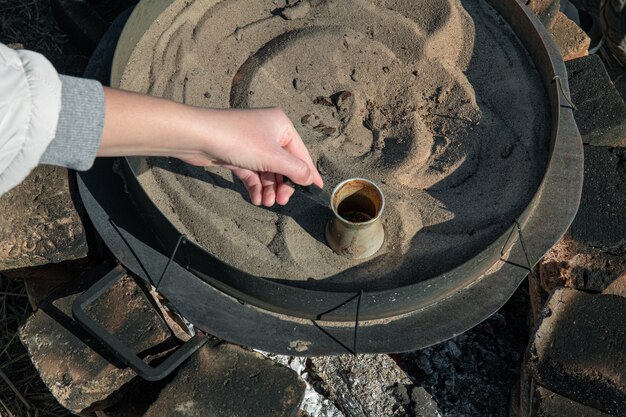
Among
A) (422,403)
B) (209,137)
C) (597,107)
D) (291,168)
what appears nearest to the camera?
(209,137)

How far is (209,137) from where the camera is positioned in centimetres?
149

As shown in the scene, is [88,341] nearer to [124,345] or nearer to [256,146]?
[124,345]

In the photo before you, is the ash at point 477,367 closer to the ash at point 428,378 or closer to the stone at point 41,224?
the ash at point 428,378

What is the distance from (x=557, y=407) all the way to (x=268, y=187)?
88cm

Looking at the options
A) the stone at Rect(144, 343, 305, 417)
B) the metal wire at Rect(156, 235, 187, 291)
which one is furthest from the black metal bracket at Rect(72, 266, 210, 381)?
the metal wire at Rect(156, 235, 187, 291)

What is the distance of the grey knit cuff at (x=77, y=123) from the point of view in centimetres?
133

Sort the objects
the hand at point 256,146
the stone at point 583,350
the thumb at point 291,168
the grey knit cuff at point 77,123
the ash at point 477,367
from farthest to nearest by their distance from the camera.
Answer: the ash at point 477,367 → the stone at point 583,350 → the thumb at point 291,168 → the hand at point 256,146 → the grey knit cuff at point 77,123

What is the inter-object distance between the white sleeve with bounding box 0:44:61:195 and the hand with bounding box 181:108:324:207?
1.03 feet

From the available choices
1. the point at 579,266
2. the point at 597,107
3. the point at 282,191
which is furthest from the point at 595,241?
the point at 282,191

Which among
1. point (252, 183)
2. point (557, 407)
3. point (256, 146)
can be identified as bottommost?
point (557, 407)

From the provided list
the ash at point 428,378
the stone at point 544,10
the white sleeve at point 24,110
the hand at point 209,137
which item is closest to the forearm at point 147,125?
the hand at point 209,137

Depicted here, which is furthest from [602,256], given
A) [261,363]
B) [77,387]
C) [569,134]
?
[77,387]

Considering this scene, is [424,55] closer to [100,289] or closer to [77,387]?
[100,289]

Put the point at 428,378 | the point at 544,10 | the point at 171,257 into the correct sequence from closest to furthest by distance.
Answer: the point at 171,257 → the point at 428,378 → the point at 544,10
